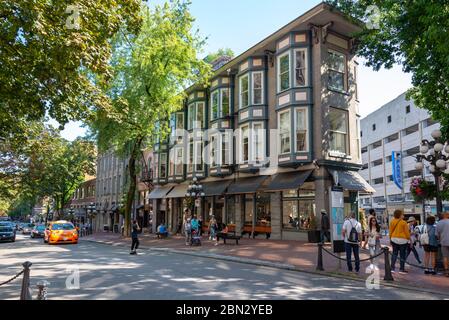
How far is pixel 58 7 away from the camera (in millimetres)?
9469

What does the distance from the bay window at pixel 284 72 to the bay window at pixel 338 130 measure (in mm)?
3335

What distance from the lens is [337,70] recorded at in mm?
23844

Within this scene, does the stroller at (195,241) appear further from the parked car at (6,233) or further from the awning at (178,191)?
the parked car at (6,233)

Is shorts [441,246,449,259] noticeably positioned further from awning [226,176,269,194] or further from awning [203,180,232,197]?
awning [203,180,232,197]

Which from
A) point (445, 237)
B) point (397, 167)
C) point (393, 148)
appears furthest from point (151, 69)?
point (393, 148)

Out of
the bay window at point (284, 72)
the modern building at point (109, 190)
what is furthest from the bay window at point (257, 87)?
the modern building at point (109, 190)

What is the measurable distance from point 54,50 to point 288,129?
654 inches

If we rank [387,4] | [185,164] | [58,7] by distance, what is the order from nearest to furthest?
[58,7] < [387,4] < [185,164]

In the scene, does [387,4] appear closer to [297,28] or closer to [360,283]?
[360,283]

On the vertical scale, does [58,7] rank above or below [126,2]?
below

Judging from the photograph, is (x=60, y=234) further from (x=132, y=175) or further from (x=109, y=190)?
(x=109, y=190)

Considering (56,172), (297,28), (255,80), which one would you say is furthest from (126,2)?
(56,172)

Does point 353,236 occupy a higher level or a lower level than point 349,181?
lower
